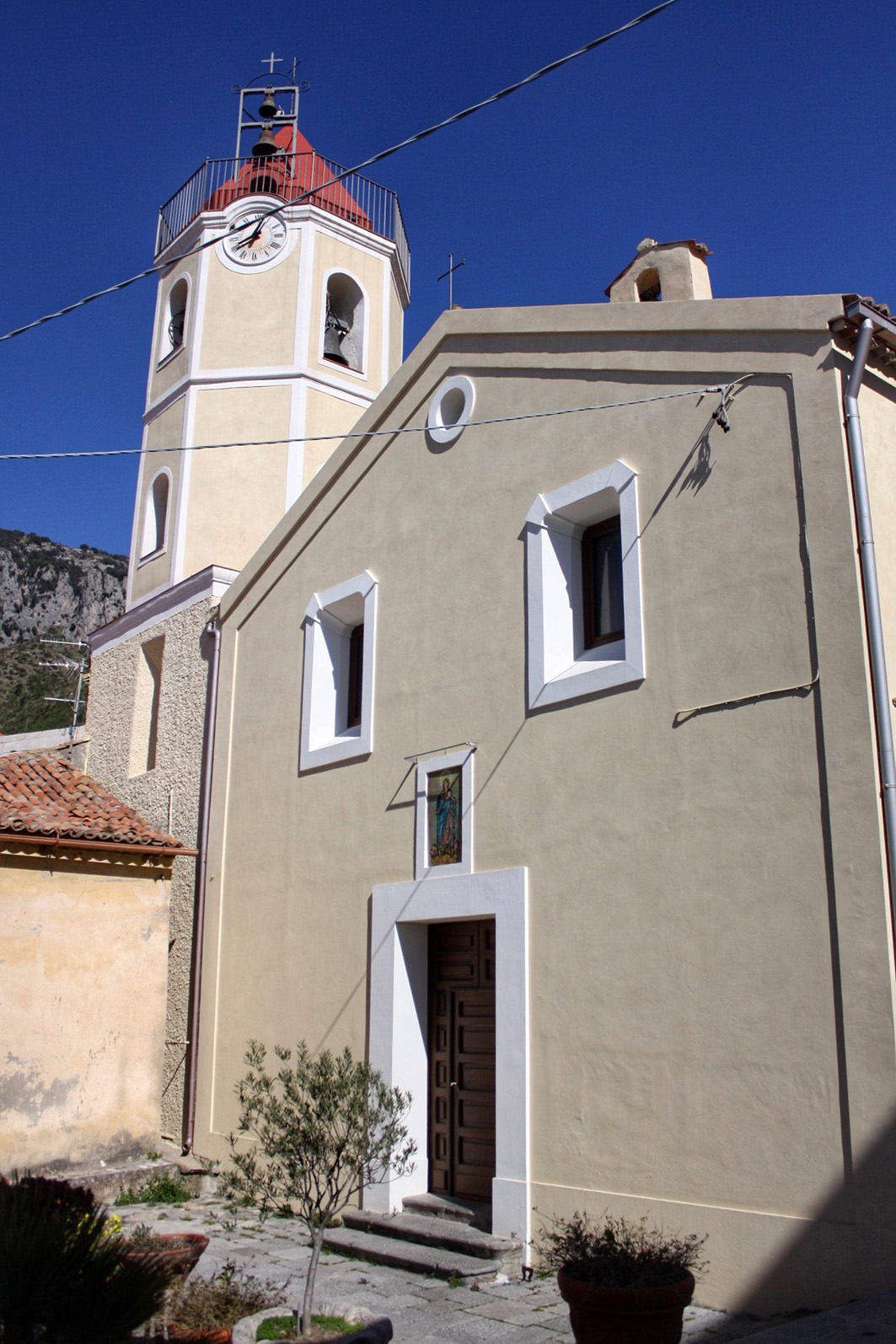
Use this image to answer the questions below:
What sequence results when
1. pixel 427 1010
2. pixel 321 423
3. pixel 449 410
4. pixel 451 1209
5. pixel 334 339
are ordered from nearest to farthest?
pixel 451 1209
pixel 427 1010
pixel 449 410
pixel 321 423
pixel 334 339

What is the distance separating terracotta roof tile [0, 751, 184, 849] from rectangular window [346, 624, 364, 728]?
111 inches

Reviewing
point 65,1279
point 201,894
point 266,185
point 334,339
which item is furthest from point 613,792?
point 266,185

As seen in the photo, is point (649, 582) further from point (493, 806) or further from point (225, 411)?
point (225, 411)

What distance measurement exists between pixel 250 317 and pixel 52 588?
2072 inches

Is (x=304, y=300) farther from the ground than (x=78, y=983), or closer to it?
farther from the ground

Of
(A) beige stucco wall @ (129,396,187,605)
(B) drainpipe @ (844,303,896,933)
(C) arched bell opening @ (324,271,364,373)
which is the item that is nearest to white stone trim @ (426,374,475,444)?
(B) drainpipe @ (844,303,896,933)

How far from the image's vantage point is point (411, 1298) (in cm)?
664

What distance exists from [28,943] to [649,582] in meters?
7.08

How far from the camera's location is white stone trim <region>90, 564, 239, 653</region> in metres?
12.9

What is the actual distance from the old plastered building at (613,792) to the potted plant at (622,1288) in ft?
3.79

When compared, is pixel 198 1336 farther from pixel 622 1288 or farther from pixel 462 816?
pixel 462 816

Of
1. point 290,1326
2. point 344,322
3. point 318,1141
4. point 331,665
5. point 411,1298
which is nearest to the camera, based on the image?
point 290,1326

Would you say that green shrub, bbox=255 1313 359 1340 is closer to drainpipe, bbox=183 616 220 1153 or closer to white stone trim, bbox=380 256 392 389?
drainpipe, bbox=183 616 220 1153

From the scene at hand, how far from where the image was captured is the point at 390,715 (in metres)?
9.55
